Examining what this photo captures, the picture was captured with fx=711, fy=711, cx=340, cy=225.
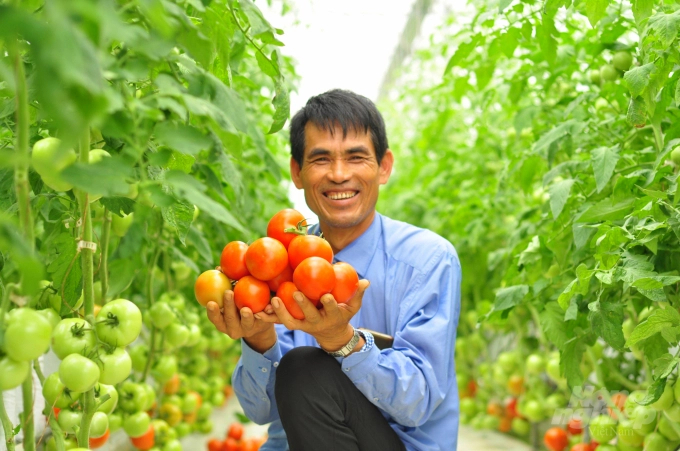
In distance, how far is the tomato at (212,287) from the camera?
1.34m

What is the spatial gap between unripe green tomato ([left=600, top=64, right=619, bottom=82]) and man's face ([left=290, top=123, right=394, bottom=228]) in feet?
1.96

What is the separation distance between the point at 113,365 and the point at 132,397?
0.84 m

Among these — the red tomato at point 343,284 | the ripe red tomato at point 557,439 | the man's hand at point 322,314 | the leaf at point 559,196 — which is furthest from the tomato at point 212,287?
the ripe red tomato at point 557,439

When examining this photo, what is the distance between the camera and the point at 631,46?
1709 mm

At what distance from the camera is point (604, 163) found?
57.3 inches

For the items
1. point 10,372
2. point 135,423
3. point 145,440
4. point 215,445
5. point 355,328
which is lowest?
point 215,445

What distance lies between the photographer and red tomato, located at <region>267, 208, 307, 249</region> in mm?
1389

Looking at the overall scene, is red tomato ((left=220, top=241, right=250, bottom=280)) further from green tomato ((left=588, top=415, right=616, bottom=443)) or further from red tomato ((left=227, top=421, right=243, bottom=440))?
red tomato ((left=227, top=421, right=243, bottom=440))

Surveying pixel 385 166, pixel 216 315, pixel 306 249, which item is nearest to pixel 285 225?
pixel 306 249

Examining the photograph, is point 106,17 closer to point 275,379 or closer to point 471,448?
point 275,379

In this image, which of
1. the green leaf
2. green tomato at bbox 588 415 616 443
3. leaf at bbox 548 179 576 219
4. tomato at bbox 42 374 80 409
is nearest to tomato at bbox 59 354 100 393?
tomato at bbox 42 374 80 409

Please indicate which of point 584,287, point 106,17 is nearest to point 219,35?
point 106,17

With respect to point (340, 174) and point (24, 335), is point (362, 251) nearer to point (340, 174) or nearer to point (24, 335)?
point (340, 174)

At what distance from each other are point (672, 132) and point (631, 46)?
0.39m
